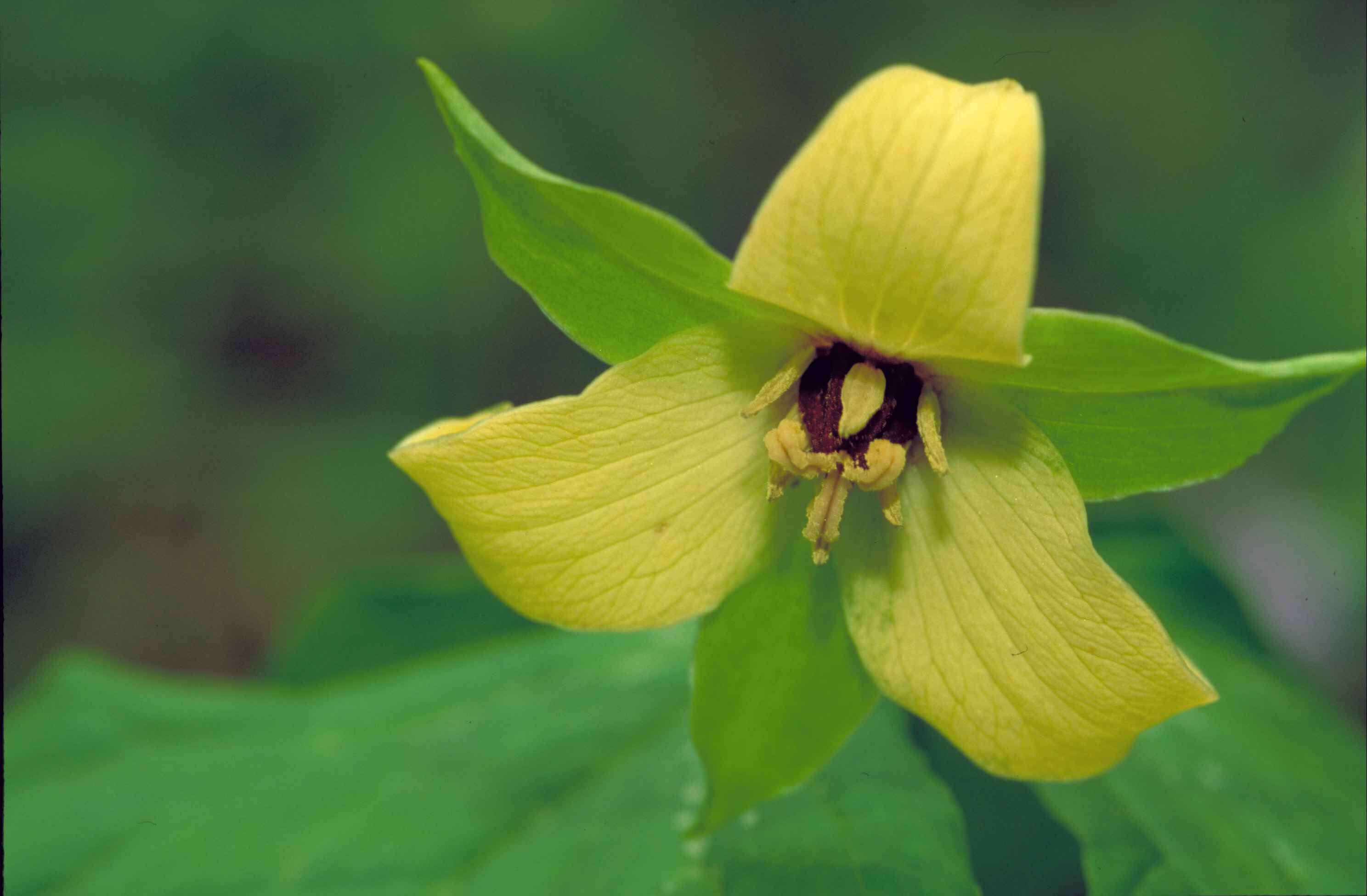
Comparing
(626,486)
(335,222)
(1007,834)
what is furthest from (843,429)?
(335,222)

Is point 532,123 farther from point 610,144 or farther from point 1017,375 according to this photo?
point 1017,375

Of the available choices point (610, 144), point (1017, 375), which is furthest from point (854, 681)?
point (610, 144)

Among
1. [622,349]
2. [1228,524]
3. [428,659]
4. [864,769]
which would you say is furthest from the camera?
[1228,524]

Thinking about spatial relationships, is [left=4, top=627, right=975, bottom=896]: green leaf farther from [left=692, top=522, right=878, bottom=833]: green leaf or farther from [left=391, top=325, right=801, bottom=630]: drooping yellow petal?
[left=391, top=325, right=801, bottom=630]: drooping yellow petal

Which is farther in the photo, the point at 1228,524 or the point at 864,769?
the point at 1228,524

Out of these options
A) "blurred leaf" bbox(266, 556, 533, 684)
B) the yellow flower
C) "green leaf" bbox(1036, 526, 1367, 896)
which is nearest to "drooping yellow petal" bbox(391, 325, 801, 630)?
the yellow flower

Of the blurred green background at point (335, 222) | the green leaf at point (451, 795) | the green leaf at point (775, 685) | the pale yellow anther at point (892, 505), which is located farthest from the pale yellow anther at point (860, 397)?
the blurred green background at point (335, 222)

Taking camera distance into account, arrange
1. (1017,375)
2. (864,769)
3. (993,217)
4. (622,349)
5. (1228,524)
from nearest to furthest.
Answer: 1. (993,217)
2. (1017,375)
3. (622,349)
4. (864,769)
5. (1228,524)
